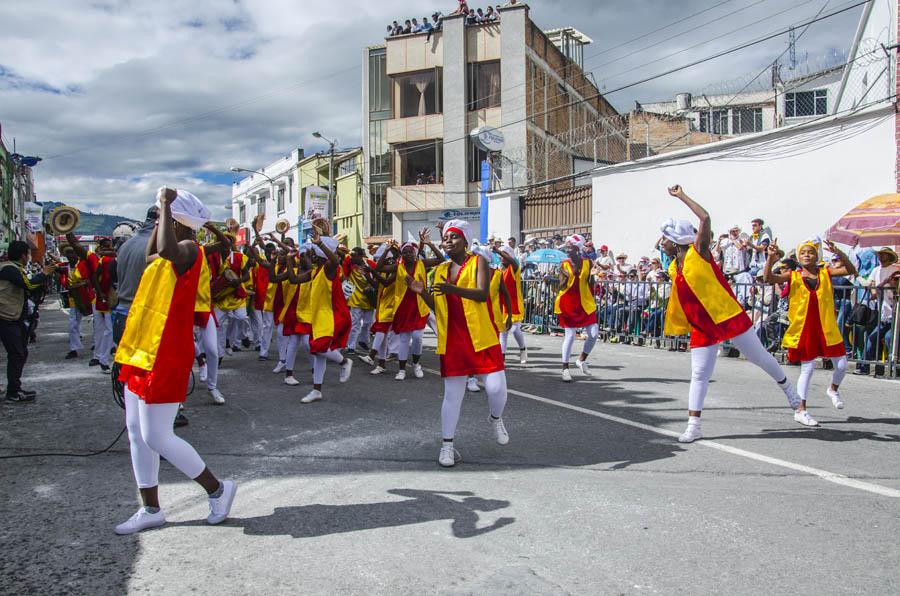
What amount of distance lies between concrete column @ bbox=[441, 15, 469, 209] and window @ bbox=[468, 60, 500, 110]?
1.28 ft

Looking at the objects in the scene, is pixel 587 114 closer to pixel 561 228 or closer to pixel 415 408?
pixel 561 228

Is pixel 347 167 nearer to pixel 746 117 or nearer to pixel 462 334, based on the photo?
pixel 746 117

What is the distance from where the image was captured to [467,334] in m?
5.62

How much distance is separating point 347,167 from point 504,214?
23435mm

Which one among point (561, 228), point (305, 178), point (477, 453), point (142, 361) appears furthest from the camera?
point (305, 178)

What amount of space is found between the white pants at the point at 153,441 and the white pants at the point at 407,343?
5.93m

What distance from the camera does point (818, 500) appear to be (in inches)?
184

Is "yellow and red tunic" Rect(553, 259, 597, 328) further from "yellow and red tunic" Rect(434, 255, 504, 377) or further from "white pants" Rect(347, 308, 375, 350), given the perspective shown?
"yellow and red tunic" Rect(434, 255, 504, 377)

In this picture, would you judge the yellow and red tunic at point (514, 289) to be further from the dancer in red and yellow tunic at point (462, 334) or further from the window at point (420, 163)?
the window at point (420, 163)

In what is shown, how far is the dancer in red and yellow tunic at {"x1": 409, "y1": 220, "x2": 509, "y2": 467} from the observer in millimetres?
5559

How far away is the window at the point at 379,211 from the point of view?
40094 mm

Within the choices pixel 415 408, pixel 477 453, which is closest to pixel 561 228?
pixel 415 408

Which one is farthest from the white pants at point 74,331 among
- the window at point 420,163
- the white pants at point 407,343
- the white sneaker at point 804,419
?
the window at point 420,163

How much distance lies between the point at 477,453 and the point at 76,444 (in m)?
3.37
